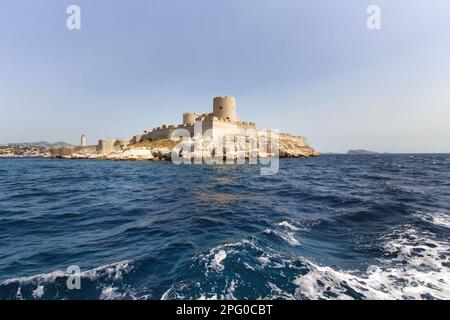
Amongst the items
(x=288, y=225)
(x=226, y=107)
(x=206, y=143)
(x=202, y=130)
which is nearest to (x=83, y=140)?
(x=202, y=130)

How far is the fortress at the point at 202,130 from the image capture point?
6838 cm

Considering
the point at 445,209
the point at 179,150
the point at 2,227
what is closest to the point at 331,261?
the point at 445,209

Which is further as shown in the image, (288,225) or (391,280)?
(288,225)

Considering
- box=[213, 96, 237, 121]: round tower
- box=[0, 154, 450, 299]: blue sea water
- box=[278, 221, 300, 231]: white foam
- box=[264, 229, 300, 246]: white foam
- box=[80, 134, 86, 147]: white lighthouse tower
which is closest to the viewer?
box=[0, 154, 450, 299]: blue sea water

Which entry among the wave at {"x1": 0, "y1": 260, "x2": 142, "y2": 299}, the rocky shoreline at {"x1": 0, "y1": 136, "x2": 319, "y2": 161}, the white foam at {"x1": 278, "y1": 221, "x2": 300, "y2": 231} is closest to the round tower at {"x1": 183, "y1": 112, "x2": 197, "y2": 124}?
the rocky shoreline at {"x1": 0, "y1": 136, "x2": 319, "y2": 161}

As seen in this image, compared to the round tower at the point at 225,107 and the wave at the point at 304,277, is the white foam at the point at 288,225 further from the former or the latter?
the round tower at the point at 225,107

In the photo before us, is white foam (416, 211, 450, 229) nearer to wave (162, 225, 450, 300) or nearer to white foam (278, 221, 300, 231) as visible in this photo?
wave (162, 225, 450, 300)

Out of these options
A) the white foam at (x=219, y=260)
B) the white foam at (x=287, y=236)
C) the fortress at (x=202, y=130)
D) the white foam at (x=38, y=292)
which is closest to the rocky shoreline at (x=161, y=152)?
the fortress at (x=202, y=130)

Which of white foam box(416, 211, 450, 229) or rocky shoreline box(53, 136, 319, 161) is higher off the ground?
rocky shoreline box(53, 136, 319, 161)

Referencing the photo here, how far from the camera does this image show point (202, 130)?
67812 mm

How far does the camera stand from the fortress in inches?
2692

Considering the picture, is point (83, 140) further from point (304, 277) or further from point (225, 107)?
point (304, 277)

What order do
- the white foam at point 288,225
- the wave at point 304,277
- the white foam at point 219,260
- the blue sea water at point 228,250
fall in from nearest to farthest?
the wave at point 304,277, the blue sea water at point 228,250, the white foam at point 219,260, the white foam at point 288,225

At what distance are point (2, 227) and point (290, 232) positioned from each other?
11194mm
